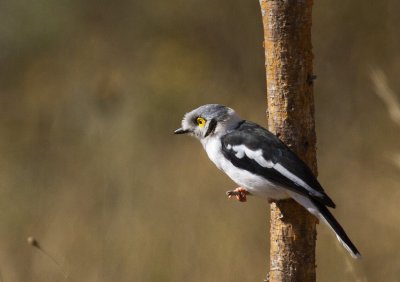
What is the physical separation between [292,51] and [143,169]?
4.13 m

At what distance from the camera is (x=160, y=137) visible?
27.9 feet

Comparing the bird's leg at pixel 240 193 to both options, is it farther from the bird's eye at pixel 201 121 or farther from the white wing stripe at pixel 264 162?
the bird's eye at pixel 201 121

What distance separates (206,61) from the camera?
9.45 metres

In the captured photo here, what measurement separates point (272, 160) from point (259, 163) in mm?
104

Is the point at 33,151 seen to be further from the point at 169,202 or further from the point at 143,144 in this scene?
the point at 169,202

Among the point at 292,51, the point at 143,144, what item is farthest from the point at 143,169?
the point at 292,51

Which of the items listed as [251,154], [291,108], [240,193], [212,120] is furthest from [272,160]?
[212,120]

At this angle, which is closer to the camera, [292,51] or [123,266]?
[292,51]

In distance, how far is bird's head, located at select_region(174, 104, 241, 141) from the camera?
4.65 meters

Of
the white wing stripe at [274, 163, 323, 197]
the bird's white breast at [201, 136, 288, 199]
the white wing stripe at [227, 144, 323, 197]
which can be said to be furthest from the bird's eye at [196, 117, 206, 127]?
the white wing stripe at [274, 163, 323, 197]

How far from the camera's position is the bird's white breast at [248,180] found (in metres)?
4.21

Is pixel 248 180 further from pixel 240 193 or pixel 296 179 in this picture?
pixel 296 179

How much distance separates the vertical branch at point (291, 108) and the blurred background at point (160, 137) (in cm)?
109

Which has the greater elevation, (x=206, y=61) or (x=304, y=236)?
(x=206, y=61)
